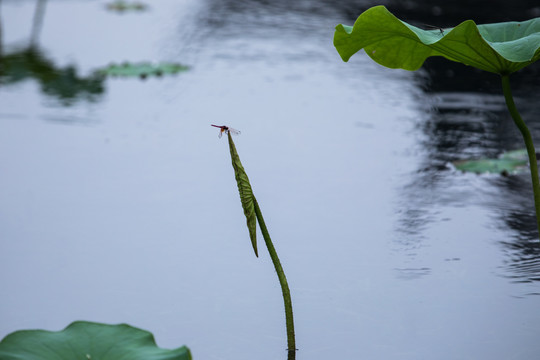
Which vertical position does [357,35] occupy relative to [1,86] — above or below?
above

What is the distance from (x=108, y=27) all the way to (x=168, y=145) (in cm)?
230

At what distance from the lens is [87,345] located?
4.29ft

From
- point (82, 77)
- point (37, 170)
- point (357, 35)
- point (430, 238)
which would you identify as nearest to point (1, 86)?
point (82, 77)

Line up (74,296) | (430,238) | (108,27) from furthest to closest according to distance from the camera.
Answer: (108,27) → (430,238) → (74,296)

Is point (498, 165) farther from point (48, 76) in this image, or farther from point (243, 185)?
point (48, 76)

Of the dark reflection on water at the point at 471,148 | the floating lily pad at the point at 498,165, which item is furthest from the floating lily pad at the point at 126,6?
the floating lily pad at the point at 498,165

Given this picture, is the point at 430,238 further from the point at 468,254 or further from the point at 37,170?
the point at 37,170

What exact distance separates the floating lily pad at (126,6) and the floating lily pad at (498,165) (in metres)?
3.39

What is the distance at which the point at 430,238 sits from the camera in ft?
7.75

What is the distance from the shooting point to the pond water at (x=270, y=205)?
6.20ft

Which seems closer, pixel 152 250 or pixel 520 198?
pixel 152 250

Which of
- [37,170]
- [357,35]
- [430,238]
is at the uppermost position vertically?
[357,35]

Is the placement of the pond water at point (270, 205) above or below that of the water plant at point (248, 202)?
below

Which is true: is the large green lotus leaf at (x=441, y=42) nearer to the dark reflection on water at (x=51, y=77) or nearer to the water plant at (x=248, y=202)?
the water plant at (x=248, y=202)
